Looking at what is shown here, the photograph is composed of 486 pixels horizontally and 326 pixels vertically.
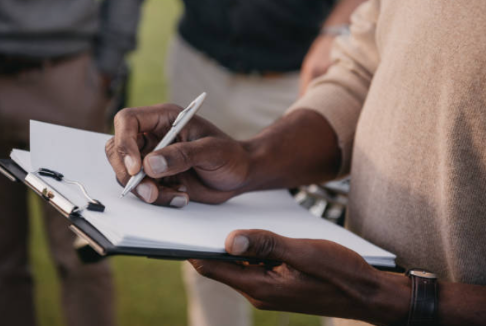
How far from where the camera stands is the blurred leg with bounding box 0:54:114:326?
2.02 metres

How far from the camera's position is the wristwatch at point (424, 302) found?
88 cm

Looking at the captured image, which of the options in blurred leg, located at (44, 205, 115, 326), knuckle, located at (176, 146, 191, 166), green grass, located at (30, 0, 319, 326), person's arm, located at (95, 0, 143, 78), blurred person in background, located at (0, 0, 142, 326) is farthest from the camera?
green grass, located at (30, 0, 319, 326)

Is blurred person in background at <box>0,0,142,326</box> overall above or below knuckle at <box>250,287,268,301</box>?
above

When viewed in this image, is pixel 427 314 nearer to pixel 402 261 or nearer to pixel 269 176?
pixel 402 261

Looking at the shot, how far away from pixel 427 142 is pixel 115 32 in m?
1.55

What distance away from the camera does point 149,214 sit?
91 centimetres

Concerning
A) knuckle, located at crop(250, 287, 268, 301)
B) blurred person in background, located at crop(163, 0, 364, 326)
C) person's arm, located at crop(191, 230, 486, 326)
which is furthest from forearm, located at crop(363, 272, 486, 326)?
blurred person in background, located at crop(163, 0, 364, 326)

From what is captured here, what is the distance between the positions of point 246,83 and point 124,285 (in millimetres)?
1249

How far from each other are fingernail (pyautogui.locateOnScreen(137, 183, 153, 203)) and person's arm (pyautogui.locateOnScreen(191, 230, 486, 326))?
146 mm

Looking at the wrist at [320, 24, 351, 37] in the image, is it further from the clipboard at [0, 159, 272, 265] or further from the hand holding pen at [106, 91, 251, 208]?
the clipboard at [0, 159, 272, 265]

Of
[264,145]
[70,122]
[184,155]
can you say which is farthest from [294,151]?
[70,122]

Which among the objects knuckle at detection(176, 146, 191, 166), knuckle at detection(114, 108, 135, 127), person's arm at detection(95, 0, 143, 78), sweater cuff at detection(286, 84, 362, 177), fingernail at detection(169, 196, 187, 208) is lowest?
fingernail at detection(169, 196, 187, 208)

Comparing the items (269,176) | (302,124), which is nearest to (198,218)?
(269,176)

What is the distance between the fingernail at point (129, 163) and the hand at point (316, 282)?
0.19m
